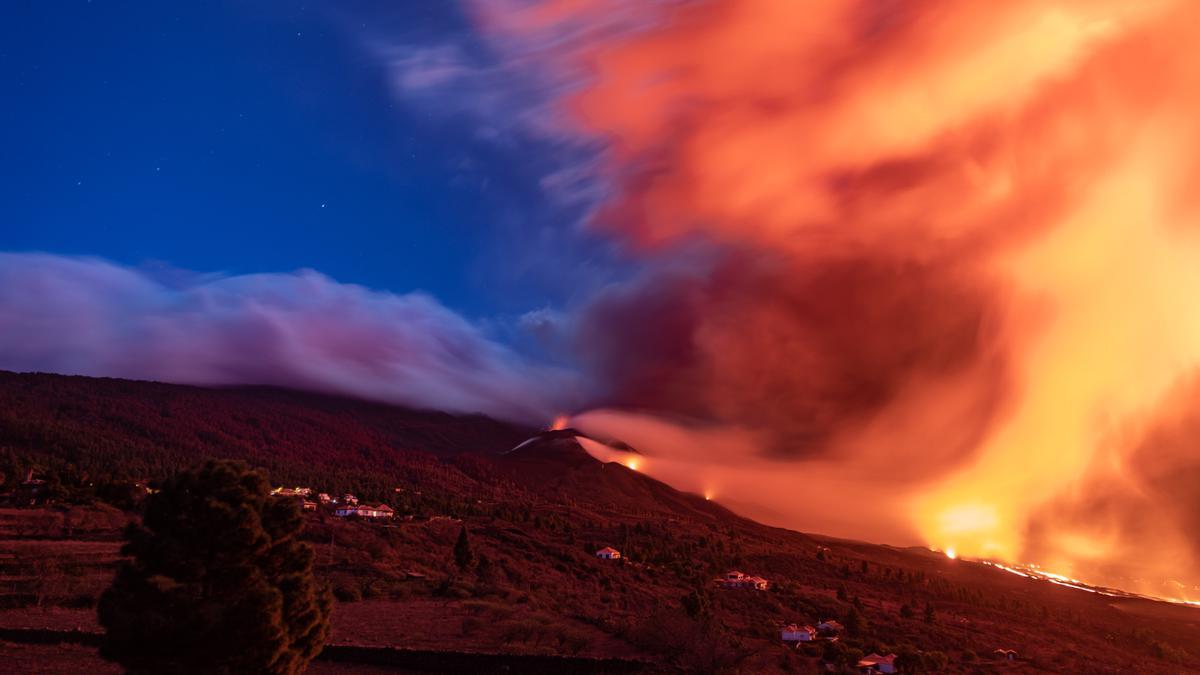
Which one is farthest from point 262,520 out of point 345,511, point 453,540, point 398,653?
point 345,511

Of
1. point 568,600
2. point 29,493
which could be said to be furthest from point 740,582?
point 29,493

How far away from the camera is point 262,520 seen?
24.7m

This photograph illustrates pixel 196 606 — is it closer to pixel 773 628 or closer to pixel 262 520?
pixel 262 520

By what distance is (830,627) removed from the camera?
238ft

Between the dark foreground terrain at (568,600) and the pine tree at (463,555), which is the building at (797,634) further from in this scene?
the pine tree at (463,555)

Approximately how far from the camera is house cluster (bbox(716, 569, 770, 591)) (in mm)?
94375

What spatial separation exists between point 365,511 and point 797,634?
80.1 metres

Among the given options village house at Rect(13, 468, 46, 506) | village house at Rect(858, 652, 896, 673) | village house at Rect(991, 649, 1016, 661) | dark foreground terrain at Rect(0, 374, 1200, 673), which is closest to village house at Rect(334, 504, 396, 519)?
dark foreground terrain at Rect(0, 374, 1200, 673)

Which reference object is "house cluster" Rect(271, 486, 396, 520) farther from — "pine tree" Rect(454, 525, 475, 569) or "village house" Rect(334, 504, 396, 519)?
"pine tree" Rect(454, 525, 475, 569)

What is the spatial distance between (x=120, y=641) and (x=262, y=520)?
16.4ft

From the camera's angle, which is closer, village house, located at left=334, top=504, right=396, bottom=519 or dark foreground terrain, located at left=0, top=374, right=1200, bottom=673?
dark foreground terrain, located at left=0, top=374, right=1200, bottom=673

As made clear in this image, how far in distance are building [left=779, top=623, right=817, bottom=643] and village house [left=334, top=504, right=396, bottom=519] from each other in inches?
2671

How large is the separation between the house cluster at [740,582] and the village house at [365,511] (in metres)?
52.9

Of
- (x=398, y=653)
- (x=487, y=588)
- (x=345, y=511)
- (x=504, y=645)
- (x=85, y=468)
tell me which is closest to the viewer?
(x=398, y=653)
